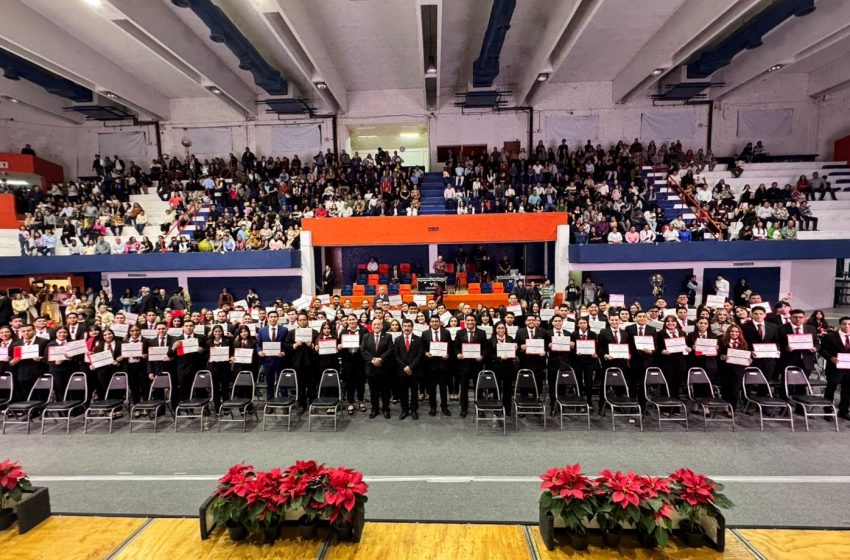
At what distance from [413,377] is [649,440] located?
3.80 metres

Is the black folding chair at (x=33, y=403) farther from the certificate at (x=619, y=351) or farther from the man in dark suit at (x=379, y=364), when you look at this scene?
the certificate at (x=619, y=351)

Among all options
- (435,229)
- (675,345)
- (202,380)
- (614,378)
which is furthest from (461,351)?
(435,229)

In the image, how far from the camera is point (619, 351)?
295 inches

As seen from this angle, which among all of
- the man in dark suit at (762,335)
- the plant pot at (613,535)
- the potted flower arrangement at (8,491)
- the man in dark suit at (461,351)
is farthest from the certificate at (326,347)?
the man in dark suit at (762,335)

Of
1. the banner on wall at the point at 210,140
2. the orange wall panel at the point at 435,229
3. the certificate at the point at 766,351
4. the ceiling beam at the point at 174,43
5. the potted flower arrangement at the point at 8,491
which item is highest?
the ceiling beam at the point at 174,43

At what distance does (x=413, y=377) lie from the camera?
7.72m

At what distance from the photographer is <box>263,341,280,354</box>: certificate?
26.6 ft

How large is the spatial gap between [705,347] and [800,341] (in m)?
1.62

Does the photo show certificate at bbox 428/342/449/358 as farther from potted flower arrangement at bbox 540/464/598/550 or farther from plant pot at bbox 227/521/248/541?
plant pot at bbox 227/521/248/541

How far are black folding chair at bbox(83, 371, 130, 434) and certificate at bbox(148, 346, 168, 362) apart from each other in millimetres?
479

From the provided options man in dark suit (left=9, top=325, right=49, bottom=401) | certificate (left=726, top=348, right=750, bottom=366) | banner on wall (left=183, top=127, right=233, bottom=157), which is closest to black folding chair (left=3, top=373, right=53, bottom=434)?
man in dark suit (left=9, top=325, right=49, bottom=401)

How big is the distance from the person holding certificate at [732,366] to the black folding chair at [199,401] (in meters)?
8.76

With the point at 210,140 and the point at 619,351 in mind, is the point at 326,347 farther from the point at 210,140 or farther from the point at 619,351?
the point at 210,140

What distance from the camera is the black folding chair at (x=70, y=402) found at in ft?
23.5
